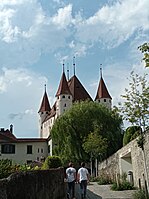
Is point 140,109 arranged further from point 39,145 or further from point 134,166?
point 39,145

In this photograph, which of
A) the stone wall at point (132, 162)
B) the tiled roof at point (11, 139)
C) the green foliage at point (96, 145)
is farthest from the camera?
the tiled roof at point (11, 139)

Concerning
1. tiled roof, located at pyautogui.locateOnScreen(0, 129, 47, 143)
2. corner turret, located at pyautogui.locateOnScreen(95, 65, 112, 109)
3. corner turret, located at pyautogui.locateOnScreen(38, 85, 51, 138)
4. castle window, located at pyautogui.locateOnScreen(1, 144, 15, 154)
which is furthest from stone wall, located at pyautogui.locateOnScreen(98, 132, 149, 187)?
corner turret, located at pyautogui.locateOnScreen(38, 85, 51, 138)

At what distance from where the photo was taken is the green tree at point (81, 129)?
47.4 m

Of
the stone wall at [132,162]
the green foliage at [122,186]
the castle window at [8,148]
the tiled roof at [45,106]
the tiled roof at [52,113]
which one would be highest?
the tiled roof at [45,106]

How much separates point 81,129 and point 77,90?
30.9 meters

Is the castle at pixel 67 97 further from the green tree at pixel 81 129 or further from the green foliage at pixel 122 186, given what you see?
the green foliage at pixel 122 186

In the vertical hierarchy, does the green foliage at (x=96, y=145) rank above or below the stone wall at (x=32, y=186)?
above

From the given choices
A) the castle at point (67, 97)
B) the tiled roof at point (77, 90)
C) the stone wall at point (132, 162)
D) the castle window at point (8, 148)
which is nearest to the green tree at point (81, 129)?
the stone wall at point (132, 162)

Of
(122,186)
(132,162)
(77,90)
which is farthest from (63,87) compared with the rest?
(122,186)

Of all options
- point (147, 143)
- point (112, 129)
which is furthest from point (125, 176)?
point (112, 129)

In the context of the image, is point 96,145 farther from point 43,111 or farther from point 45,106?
point 45,106

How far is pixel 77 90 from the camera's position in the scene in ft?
260

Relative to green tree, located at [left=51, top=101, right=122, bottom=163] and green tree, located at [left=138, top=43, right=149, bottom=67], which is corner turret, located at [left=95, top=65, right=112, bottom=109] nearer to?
green tree, located at [left=51, top=101, right=122, bottom=163]

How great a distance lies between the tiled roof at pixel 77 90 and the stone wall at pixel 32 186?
59.9m
